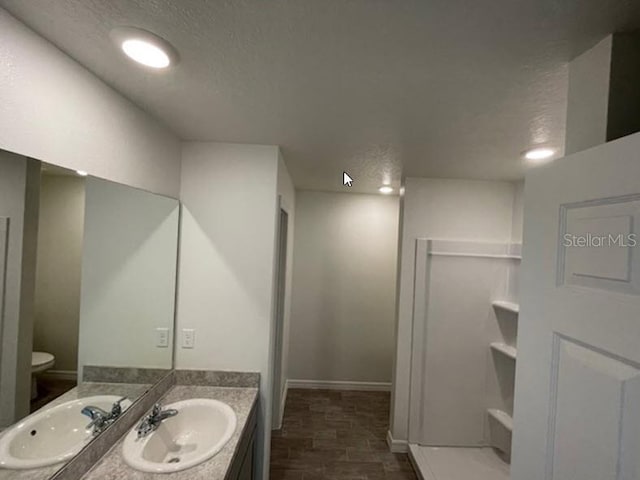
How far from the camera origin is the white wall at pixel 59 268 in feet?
3.51

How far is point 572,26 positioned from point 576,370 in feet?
2.97

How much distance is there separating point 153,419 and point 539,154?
2.61 metres

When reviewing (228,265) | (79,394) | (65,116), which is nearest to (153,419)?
(79,394)

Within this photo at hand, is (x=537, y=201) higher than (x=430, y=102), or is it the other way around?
(x=430, y=102)

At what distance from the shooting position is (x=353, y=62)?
105 centimetres

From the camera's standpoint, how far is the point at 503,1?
76 centimetres

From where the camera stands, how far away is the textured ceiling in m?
0.82

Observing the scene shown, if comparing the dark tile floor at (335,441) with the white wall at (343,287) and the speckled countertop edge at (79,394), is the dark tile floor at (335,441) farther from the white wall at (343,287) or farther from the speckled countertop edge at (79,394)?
the speckled countertop edge at (79,394)

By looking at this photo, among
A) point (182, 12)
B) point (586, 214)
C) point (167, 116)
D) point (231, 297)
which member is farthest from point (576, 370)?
point (167, 116)

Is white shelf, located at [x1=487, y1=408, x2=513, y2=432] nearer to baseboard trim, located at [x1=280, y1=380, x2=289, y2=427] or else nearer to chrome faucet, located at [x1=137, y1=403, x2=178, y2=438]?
baseboard trim, located at [x1=280, y1=380, x2=289, y2=427]

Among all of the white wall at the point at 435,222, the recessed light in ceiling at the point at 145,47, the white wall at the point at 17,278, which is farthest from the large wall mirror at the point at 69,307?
the white wall at the point at 435,222

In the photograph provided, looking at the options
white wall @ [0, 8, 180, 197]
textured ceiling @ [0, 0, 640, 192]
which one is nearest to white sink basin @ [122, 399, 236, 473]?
white wall @ [0, 8, 180, 197]

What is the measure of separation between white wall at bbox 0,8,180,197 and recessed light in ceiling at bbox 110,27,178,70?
0.25m

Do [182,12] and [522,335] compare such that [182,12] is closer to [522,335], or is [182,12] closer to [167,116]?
[167,116]
